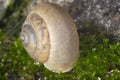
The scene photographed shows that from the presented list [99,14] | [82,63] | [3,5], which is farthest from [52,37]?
[3,5]

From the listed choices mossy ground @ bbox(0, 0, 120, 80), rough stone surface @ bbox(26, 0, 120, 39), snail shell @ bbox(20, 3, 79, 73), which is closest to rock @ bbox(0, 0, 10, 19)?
mossy ground @ bbox(0, 0, 120, 80)

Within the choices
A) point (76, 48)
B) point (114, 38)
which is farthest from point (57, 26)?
point (114, 38)

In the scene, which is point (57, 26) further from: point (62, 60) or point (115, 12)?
point (115, 12)

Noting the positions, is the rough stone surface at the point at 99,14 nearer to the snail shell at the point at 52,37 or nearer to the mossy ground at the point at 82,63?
the mossy ground at the point at 82,63

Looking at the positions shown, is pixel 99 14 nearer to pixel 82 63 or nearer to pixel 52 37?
pixel 82 63

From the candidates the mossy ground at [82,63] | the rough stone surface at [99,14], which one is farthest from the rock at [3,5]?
the rough stone surface at [99,14]

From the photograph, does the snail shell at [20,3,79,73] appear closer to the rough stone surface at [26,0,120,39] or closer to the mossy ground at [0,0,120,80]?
the mossy ground at [0,0,120,80]
